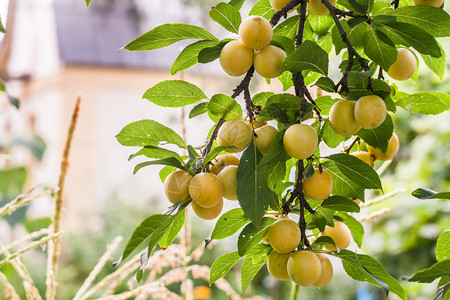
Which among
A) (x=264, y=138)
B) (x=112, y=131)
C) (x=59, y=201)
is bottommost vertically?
(x=112, y=131)

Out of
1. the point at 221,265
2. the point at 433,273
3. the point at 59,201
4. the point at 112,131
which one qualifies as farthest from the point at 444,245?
the point at 112,131

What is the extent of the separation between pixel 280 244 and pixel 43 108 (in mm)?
4292

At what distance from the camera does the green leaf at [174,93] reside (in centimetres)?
33

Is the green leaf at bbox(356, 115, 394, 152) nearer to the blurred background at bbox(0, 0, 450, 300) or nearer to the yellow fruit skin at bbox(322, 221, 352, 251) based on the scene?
the yellow fruit skin at bbox(322, 221, 352, 251)

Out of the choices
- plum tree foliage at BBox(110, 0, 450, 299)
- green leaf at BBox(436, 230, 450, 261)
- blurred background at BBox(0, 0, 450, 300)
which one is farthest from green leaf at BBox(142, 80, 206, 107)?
blurred background at BBox(0, 0, 450, 300)

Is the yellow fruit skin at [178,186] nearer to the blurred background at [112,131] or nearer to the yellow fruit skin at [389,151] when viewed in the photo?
the yellow fruit skin at [389,151]

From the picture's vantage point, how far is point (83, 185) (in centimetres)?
399

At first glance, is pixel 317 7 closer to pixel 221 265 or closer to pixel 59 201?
pixel 221 265

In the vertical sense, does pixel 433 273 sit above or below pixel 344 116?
below

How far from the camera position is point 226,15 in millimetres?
319

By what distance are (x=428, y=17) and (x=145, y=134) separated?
0.69 feet

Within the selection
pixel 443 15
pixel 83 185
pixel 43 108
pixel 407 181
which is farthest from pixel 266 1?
pixel 43 108

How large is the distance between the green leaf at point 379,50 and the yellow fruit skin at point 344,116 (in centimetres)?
4

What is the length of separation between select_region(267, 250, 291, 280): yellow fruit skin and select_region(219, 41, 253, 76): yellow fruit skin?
125 millimetres
